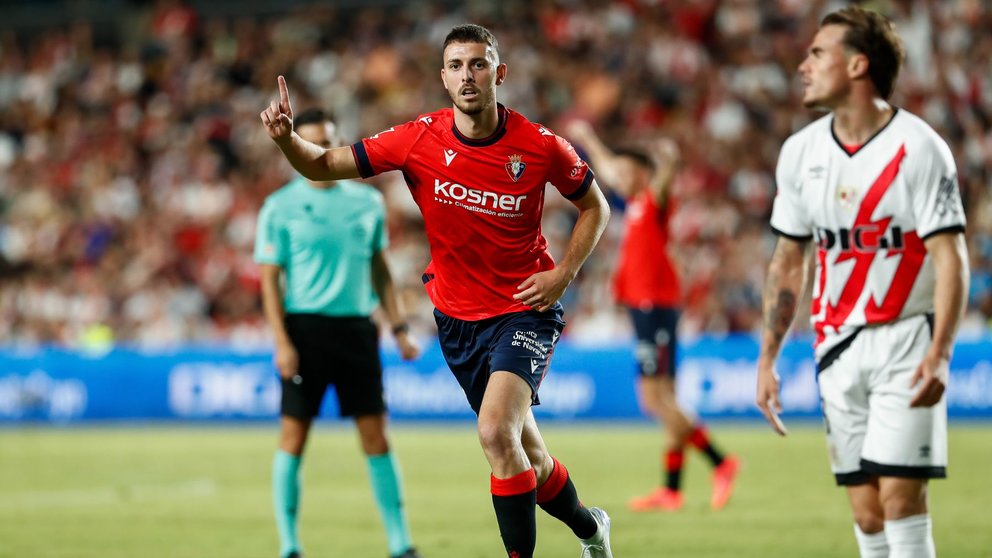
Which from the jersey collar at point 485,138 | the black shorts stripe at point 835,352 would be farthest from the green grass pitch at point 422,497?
the jersey collar at point 485,138

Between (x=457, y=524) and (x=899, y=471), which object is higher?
(x=899, y=471)

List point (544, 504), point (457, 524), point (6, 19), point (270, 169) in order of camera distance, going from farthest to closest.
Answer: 1. point (6, 19)
2. point (270, 169)
3. point (457, 524)
4. point (544, 504)

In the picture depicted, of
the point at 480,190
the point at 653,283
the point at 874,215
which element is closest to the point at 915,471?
the point at 874,215

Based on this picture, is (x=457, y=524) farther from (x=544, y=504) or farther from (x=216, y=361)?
(x=216, y=361)

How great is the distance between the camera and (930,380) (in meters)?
5.02

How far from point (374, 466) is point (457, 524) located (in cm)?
199

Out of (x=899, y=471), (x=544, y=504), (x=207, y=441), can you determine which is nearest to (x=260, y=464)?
(x=207, y=441)

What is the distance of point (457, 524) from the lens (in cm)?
995

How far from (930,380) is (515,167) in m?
2.23

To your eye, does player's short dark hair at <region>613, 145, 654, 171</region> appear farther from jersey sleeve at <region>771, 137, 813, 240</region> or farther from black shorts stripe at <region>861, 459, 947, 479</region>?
black shorts stripe at <region>861, 459, 947, 479</region>

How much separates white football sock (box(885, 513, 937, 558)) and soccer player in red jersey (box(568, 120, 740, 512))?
5724 millimetres

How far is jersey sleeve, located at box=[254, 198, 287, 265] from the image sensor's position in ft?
27.2

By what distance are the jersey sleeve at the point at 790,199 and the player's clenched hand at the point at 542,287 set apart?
1.07 meters

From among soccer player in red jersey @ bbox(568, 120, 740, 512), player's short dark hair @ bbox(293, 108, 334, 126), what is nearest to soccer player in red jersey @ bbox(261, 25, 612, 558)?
player's short dark hair @ bbox(293, 108, 334, 126)
